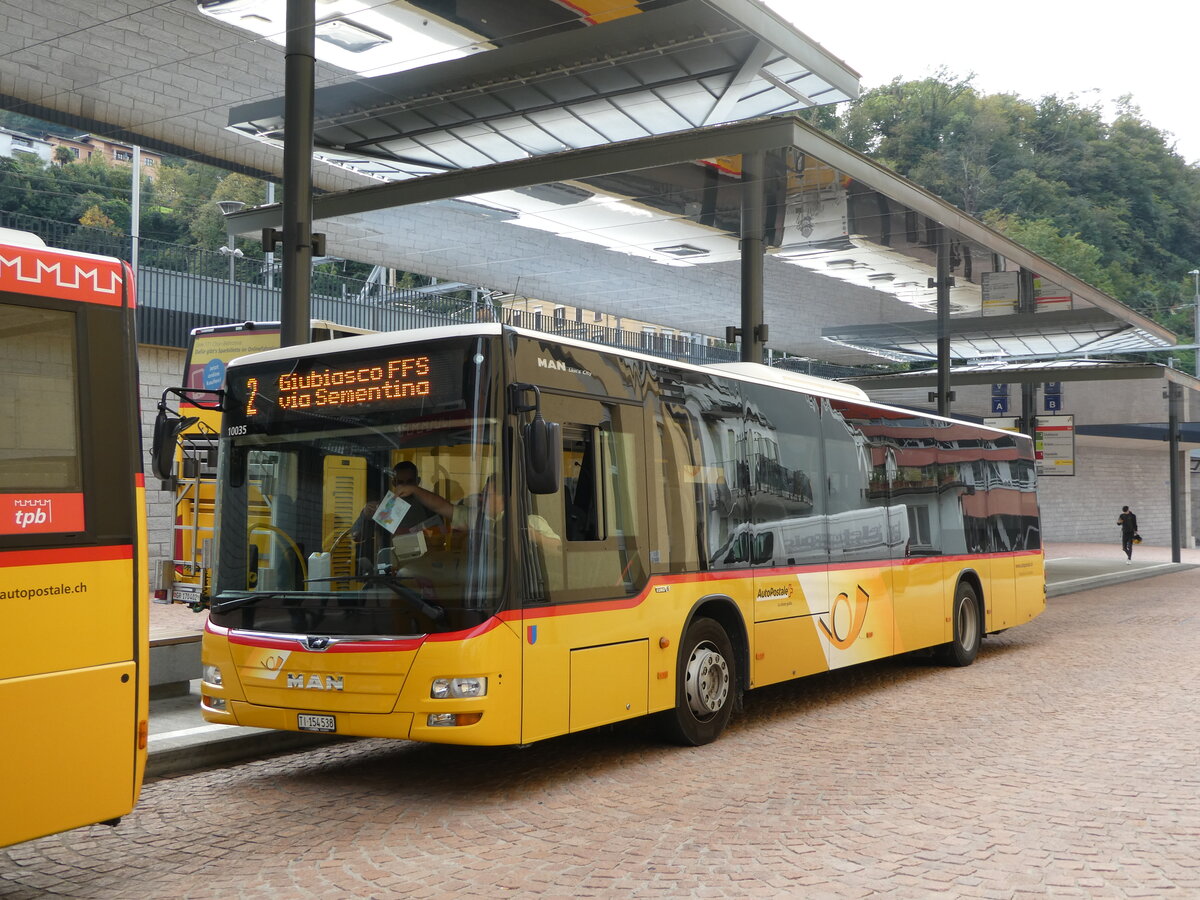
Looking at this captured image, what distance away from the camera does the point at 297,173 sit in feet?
38.3

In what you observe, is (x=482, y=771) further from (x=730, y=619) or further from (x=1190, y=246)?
(x=1190, y=246)

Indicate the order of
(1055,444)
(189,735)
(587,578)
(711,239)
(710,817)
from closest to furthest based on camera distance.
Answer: (710,817), (587,578), (189,735), (711,239), (1055,444)

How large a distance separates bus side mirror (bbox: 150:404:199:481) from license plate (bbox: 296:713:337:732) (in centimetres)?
174

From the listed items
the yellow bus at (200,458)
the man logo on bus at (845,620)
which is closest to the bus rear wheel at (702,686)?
the man logo on bus at (845,620)

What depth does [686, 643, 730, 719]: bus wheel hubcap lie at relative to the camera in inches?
360

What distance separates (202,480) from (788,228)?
8.37m

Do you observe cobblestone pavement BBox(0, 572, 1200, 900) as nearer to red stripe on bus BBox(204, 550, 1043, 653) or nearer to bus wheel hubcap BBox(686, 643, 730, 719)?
bus wheel hubcap BBox(686, 643, 730, 719)

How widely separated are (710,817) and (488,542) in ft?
6.64

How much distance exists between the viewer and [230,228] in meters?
16.9

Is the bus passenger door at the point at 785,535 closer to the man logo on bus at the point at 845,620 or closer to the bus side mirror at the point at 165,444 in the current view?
the man logo on bus at the point at 845,620

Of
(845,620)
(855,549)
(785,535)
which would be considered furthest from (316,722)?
(855,549)

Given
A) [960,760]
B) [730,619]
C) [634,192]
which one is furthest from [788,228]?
[960,760]

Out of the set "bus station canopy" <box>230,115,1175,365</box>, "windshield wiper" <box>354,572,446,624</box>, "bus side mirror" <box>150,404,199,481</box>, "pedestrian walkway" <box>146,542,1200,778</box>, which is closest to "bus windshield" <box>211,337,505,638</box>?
"windshield wiper" <box>354,572,446,624</box>

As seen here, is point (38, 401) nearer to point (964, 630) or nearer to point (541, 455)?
point (541, 455)
